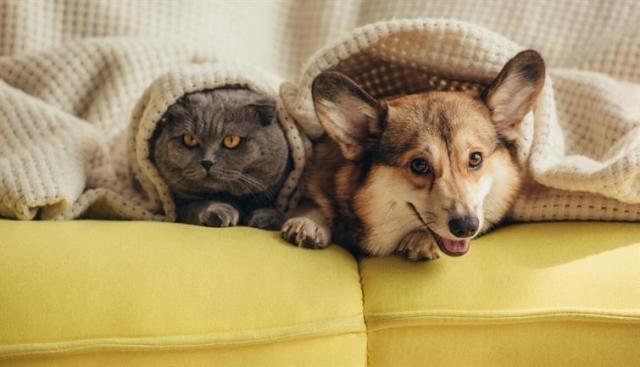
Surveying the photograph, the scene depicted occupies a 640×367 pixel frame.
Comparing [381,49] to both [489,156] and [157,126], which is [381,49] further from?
[157,126]

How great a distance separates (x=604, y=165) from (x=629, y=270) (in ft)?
0.77

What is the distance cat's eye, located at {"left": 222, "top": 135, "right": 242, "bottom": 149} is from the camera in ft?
5.33

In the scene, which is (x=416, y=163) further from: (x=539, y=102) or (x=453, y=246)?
(x=539, y=102)

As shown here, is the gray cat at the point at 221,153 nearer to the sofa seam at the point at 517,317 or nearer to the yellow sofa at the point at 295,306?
the yellow sofa at the point at 295,306

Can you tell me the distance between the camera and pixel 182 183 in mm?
1646

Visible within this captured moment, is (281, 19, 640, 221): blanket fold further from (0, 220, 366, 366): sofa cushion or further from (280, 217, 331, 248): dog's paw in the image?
(0, 220, 366, 366): sofa cushion

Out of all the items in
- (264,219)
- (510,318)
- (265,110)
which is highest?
(265,110)

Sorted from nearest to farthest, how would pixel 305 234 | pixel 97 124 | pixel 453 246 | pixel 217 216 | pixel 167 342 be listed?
pixel 167 342, pixel 453 246, pixel 305 234, pixel 217 216, pixel 97 124

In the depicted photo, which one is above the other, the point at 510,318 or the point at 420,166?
the point at 420,166

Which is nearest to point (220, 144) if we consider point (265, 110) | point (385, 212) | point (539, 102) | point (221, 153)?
point (221, 153)

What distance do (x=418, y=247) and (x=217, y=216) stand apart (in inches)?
19.5

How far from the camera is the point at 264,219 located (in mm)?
1621

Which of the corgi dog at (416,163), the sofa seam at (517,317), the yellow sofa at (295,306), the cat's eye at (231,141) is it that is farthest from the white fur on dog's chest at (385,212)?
the cat's eye at (231,141)

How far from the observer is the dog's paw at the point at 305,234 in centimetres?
143
